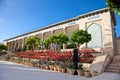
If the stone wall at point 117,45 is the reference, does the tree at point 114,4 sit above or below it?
above

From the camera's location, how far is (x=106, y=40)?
20.6m

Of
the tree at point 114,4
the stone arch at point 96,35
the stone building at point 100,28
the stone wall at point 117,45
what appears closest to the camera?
the tree at point 114,4

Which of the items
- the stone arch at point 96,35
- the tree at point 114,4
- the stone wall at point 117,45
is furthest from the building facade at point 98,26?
the tree at point 114,4

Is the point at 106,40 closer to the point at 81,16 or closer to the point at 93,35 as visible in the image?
the point at 93,35

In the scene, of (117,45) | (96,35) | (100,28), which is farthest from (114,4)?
(96,35)

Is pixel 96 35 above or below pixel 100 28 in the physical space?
below

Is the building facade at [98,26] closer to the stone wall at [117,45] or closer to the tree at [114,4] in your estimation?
the stone wall at [117,45]

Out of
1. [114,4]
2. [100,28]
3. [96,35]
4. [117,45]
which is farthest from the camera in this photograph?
[96,35]

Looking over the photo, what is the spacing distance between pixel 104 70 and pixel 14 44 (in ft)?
146

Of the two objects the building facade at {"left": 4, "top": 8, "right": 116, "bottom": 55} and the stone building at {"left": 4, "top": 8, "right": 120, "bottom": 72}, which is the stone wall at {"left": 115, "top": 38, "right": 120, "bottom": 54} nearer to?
the stone building at {"left": 4, "top": 8, "right": 120, "bottom": 72}

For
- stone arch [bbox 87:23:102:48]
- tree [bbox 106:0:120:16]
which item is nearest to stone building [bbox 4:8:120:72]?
stone arch [bbox 87:23:102:48]

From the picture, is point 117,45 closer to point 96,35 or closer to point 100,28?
point 96,35

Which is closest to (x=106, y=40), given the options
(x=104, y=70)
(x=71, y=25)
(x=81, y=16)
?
(x=81, y=16)

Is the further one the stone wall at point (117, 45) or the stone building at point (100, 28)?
the stone wall at point (117, 45)
